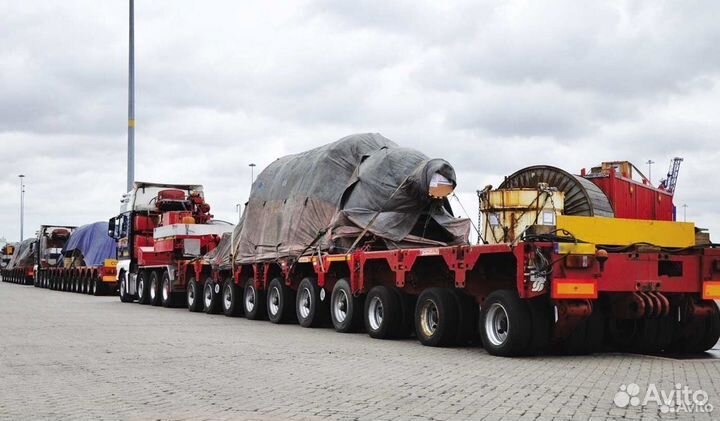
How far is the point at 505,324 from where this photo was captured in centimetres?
1250

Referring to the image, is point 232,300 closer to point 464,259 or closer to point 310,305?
point 310,305

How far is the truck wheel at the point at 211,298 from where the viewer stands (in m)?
23.7

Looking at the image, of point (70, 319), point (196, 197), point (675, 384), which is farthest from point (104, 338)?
point (196, 197)

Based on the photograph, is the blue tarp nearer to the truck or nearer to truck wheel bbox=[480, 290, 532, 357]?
the truck

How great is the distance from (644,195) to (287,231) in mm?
7598

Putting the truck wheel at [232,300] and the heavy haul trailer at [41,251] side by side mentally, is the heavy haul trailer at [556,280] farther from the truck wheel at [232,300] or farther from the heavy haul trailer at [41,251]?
the heavy haul trailer at [41,251]

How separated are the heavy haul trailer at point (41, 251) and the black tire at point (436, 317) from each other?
40.1 m

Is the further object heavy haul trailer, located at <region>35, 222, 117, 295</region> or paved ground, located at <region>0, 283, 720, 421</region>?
heavy haul trailer, located at <region>35, 222, 117, 295</region>

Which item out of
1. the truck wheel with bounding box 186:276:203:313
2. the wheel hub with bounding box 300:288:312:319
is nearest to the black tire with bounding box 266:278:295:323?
the wheel hub with bounding box 300:288:312:319

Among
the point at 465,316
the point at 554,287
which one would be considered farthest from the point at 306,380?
the point at 465,316

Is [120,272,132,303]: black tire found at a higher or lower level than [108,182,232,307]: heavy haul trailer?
lower

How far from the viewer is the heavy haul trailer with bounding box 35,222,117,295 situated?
132ft

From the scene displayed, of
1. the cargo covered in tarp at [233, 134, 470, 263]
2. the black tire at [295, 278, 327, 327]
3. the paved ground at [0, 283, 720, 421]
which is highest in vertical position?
the cargo covered in tarp at [233, 134, 470, 263]

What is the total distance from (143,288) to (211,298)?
6596mm
